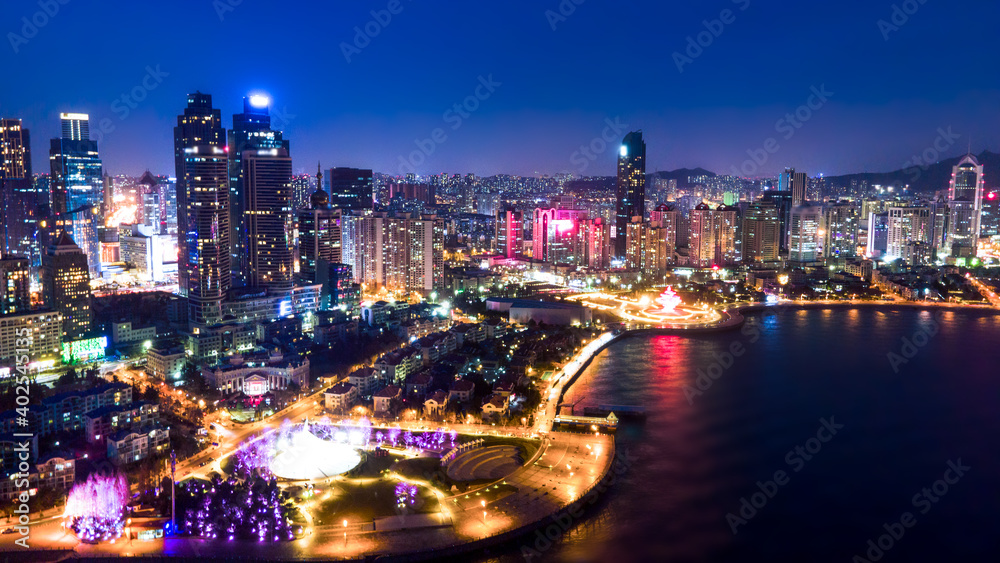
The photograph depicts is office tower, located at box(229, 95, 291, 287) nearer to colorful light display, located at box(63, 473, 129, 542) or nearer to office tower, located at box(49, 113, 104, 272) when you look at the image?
office tower, located at box(49, 113, 104, 272)

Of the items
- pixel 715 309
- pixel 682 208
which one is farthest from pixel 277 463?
pixel 682 208

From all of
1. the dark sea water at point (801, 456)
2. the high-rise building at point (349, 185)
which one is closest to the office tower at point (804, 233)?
the dark sea water at point (801, 456)

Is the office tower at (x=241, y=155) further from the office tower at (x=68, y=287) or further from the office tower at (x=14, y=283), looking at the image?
the office tower at (x=14, y=283)

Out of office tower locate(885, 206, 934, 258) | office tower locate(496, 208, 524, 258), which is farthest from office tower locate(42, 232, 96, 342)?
office tower locate(885, 206, 934, 258)

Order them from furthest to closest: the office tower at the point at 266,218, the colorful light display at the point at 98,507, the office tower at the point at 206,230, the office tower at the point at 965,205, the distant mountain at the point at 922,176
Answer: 1. the distant mountain at the point at 922,176
2. the office tower at the point at 965,205
3. the office tower at the point at 266,218
4. the office tower at the point at 206,230
5. the colorful light display at the point at 98,507

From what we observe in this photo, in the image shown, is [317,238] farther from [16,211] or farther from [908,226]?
[908,226]
